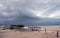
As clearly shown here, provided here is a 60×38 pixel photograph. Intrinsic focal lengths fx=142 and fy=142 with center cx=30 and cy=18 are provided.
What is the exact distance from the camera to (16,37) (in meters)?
14.6

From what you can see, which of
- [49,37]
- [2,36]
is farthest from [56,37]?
[2,36]

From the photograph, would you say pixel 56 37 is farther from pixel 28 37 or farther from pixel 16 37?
pixel 16 37

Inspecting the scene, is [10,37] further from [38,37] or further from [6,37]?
[38,37]

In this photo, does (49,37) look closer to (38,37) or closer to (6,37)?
(38,37)

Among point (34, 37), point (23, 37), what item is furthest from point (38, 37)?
point (23, 37)

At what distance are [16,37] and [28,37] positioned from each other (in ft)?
4.04

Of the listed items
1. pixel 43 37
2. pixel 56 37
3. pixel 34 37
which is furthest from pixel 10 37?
pixel 56 37

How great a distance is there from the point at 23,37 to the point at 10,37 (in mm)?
1348

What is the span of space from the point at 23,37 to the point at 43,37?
6.76 ft

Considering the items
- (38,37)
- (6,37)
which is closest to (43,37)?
(38,37)

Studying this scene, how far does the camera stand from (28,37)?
47.9 feet

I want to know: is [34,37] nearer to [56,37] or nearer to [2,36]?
[56,37]

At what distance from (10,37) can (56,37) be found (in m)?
4.56

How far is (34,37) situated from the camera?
1458 centimetres
